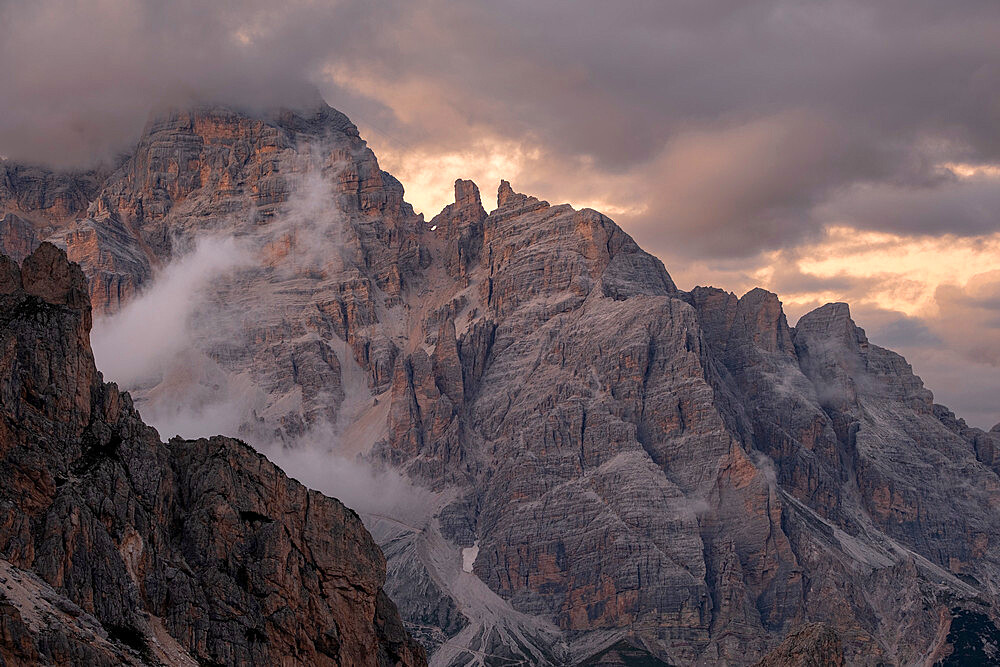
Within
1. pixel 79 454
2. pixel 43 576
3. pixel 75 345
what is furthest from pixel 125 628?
pixel 75 345

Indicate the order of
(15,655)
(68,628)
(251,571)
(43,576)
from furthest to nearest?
1. (251,571)
2. (43,576)
3. (68,628)
4. (15,655)

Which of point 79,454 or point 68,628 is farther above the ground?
point 79,454

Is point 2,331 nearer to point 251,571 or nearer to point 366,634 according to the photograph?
point 251,571

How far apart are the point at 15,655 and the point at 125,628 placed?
89.3 ft

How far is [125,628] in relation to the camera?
158 meters

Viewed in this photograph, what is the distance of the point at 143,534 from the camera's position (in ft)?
562

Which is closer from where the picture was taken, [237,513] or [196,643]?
[196,643]

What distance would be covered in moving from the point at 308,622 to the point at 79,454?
3607 cm

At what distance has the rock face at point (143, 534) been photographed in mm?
156125

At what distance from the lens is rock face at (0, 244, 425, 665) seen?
156125mm

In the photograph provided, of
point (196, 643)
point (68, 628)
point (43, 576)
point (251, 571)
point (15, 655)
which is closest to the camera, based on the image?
point (15, 655)

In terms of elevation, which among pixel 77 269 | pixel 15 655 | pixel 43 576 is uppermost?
pixel 77 269

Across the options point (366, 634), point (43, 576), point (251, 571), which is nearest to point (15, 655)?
point (43, 576)

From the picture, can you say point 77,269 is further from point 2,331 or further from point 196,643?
point 196,643
